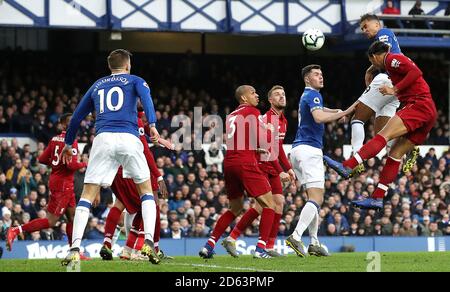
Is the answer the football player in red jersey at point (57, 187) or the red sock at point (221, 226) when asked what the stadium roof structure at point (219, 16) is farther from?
the red sock at point (221, 226)

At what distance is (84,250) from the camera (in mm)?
25234

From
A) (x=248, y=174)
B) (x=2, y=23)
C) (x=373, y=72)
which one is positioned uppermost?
(x=2, y=23)

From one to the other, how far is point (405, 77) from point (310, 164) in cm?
241

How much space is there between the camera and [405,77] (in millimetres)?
15789

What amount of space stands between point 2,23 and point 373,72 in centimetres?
1483

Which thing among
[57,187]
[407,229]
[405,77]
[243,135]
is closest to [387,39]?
[405,77]

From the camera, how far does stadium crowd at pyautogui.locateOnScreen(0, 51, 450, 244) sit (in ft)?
90.1

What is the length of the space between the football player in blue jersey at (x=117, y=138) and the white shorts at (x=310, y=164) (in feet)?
11.9

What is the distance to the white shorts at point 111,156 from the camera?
14344 millimetres

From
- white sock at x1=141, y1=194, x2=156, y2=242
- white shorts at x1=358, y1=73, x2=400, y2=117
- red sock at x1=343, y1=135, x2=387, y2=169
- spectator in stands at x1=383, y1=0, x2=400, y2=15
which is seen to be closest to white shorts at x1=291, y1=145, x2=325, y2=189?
white shorts at x1=358, y1=73, x2=400, y2=117

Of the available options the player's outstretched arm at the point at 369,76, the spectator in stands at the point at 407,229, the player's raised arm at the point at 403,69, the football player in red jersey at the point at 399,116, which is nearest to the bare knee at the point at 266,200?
the football player in red jersey at the point at 399,116

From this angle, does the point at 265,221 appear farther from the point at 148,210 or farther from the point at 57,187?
the point at 57,187
